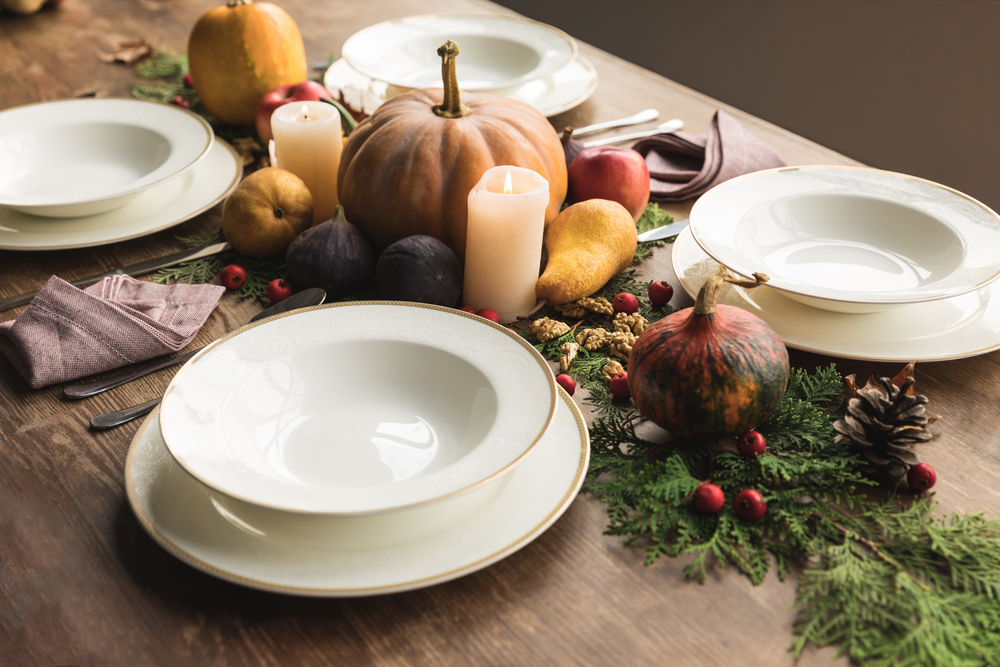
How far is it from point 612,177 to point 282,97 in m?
0.59

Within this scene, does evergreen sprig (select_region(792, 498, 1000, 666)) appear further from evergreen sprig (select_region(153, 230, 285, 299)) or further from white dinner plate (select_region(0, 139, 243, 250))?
white dinner plate (select_region(0, 139, 243, 250))

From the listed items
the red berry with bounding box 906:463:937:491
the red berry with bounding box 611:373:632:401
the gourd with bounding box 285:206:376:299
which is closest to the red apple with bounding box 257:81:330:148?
the gourd with bounding box 285:206:376:299

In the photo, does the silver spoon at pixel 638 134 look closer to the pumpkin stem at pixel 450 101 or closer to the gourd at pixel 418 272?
the pumpkin stem at pixel 450 101

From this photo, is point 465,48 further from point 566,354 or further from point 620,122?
point 566,354

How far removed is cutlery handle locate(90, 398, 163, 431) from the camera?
2.28ft

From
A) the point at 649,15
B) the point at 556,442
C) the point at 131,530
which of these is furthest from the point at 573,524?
the point at 649,15

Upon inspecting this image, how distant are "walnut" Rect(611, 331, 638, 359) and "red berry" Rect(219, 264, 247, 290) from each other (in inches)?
18.2

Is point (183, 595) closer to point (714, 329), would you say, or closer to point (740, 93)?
point (714, 329)

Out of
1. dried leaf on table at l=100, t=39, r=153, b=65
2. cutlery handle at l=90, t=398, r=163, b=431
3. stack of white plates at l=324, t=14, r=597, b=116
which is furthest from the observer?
dried leaf on table at l=100, t=39, r=153, b=65

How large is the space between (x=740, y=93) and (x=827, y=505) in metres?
2.64

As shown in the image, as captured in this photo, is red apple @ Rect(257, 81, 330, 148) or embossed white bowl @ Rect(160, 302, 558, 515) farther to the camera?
red apple @ Rect(257, 81, 330, 148)

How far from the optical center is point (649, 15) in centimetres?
306

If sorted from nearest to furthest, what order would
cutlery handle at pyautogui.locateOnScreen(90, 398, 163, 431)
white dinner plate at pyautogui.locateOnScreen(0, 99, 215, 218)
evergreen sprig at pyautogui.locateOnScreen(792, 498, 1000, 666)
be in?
1. evergreen sprig at pyautogui.locateOnScreen(792, 498, 1000, 666)
2. cutlery handle at pyautogui.locateOnScreen(90, 398, 163, 431)
3. white dinner plate at pyautogui.locateOnScreen(0, 99, 215, 218)

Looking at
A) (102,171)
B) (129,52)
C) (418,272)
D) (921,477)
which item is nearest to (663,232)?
(418,272)
